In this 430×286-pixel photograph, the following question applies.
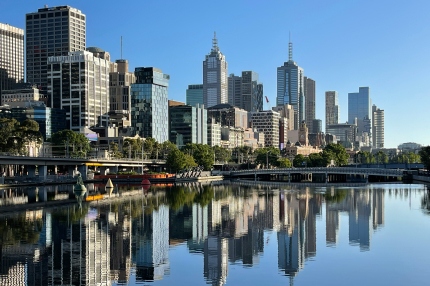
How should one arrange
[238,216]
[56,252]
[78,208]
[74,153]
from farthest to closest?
1. [74,153]
2. [78,208]
3. [238,216]
4. [56,252]

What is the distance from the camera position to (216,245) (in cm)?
5653

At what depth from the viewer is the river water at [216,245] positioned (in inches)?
1695

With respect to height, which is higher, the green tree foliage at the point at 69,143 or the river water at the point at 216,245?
the green tree foliage at the point at 69,143

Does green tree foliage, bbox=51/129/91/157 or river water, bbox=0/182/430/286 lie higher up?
green tree foliage, bbox=51/129/91/157

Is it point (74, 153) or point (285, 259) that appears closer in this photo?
point (285, 259)

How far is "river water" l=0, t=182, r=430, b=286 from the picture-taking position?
43062mm

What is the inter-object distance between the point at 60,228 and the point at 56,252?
1535 centimetres

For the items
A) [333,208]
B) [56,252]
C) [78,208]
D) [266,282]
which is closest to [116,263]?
[56,252]

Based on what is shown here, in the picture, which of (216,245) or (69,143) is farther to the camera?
(69,143)

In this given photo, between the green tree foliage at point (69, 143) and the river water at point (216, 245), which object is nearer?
the river water at point (216, 245)

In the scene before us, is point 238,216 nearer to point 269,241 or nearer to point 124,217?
point 124,217

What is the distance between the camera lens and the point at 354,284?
41.0 meters

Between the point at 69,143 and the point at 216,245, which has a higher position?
the point at 69,143

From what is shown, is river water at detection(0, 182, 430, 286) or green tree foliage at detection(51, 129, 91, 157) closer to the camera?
river water at detection(0, 182, 430, 286)
